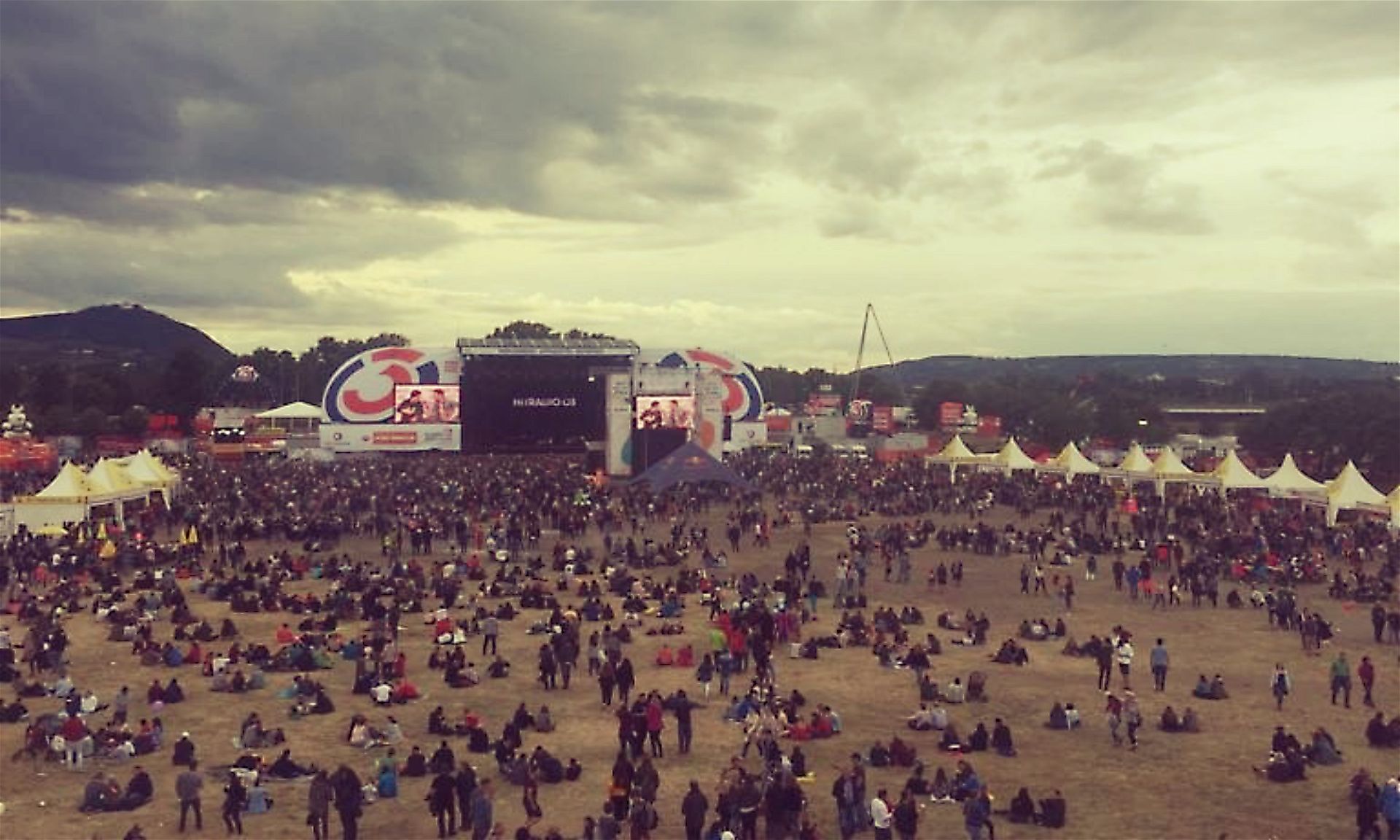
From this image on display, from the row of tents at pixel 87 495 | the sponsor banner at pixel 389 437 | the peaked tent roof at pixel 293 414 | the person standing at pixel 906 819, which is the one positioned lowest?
the person standing at pixel 906 819

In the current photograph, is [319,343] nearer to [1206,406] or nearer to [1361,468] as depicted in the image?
[1206,406]

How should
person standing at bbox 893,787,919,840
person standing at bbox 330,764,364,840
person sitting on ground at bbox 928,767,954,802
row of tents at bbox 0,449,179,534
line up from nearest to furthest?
person standing at bbox 893,787,919,840 < person standing at bbox 330,764,364,840 < person sitting on ground at bbox 928,767,954,802 < row of tents at bbox 0,449,179,534

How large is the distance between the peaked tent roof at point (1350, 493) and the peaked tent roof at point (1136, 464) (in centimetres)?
990

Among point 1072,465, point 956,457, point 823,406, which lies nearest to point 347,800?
point 1072,465

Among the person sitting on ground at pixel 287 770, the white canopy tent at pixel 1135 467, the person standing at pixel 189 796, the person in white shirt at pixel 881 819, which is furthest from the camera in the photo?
the white canopy tent at pixel 1135 467

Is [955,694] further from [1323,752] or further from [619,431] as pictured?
[619,431]

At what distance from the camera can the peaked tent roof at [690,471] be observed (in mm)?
47344

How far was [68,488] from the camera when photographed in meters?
37.8

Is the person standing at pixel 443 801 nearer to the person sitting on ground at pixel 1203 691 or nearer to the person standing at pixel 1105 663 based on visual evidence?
the person standing at pixel 1105 663

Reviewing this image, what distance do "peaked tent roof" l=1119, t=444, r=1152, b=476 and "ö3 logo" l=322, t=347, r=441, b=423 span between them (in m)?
40.9

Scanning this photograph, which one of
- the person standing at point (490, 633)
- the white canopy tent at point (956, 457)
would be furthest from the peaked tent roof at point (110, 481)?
the white canopy tent at point (956, 457)

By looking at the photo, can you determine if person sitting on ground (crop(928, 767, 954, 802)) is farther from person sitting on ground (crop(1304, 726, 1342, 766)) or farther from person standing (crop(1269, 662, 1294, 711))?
person standing (crop(1269, 662, 1294, 711))

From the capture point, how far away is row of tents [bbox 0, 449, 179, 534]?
37.2 m

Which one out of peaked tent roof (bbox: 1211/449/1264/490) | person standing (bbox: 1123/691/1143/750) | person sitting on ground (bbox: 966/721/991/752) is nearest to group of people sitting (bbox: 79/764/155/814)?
person sitting on ground (bbox: 966/721/991/752)
